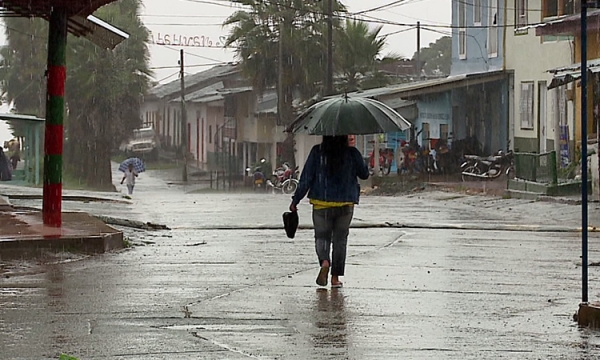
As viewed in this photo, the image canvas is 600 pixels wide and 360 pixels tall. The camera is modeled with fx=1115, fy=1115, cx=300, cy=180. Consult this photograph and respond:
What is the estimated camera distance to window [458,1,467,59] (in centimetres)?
4028

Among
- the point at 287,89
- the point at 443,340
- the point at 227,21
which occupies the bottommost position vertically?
the point at 443,340

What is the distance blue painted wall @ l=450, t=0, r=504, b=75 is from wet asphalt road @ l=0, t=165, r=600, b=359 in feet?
68.9

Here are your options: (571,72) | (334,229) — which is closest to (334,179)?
(334,229)

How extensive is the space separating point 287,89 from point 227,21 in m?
4.05

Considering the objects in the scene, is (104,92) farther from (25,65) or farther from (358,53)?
(358,53)

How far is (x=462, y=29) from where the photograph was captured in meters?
40.6

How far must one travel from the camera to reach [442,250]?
14344mm

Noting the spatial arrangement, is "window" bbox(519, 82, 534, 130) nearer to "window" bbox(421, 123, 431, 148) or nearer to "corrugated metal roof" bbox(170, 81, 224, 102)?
"window" bbox(421, 123, 431, 148)

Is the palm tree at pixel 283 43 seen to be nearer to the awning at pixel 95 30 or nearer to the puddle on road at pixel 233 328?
the awning at pixel 95 30

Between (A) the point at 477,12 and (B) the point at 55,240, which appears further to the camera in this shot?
(A) the point at 477,12

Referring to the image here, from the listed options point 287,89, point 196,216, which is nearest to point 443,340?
point 196,216

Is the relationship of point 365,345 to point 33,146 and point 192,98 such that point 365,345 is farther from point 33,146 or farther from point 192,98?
point 192,98

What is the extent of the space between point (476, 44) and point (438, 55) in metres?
53.4

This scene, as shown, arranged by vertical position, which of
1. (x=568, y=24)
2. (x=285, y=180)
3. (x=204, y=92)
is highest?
(x=204, y=92)
